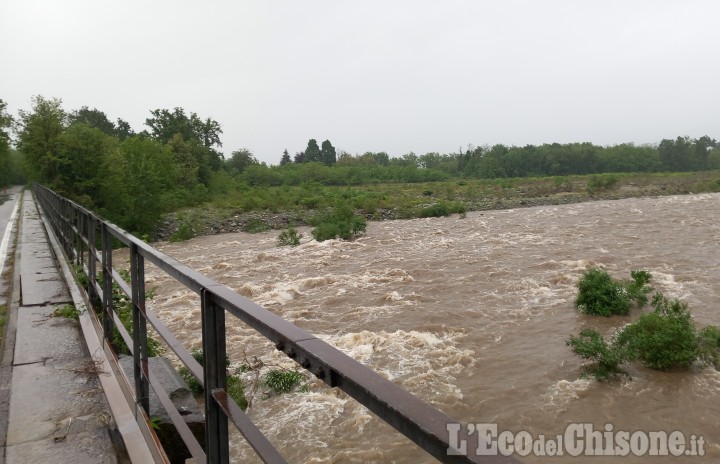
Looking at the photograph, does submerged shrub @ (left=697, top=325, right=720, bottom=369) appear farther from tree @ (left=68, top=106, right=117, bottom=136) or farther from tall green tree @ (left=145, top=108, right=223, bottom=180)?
tree @ (left=68, top=106, right=117, bottom=136)

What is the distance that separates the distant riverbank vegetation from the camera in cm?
2152

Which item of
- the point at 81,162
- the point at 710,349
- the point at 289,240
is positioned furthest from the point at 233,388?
the point at 81,162

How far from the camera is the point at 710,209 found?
95.5ft


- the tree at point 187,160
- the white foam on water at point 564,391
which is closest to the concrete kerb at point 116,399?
the white foam on water at point 564,391

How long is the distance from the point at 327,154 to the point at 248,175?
3658cm

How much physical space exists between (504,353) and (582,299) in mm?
2986

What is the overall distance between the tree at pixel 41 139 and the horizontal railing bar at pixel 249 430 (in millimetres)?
21659

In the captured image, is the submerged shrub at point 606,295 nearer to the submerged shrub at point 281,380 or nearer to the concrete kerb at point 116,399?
the submerged shrub at point 281,380

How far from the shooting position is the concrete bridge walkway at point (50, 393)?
114 inches

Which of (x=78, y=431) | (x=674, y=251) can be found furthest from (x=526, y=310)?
(x=78, y=431)

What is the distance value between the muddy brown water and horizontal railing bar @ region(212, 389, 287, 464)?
198 inches

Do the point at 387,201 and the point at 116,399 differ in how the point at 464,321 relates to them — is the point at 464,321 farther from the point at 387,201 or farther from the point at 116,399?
the point at 387,201

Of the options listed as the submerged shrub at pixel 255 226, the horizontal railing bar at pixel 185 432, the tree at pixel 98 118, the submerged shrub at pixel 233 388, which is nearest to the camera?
→ the horizontal railing bar at pixel 185 432

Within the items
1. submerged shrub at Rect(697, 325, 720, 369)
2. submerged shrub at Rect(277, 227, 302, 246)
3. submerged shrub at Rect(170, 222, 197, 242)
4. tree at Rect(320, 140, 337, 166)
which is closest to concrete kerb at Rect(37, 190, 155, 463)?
submerged shrub at Rect(697, 325, 720, 369)
